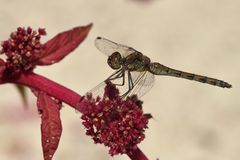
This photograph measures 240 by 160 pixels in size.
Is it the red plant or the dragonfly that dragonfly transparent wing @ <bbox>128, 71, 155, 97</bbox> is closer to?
the dragonfly

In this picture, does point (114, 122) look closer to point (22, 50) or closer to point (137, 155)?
point (137, 155)

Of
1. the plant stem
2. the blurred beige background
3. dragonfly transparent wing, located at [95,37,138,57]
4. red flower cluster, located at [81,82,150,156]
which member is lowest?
the plant stem

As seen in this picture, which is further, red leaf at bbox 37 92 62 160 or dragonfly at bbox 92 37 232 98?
dragonfly at bbox 92 37 232 98

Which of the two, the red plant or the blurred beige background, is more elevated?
the blurred beige background

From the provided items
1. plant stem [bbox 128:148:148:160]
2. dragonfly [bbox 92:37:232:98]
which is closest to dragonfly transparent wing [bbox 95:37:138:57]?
dragonfly [bbox 92:37:232:98]

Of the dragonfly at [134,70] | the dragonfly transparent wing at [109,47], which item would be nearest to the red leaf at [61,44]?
the dragonfly at [134,70]

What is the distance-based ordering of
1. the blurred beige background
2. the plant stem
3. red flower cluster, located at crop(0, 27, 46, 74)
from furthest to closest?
the blurred beige background < red flower cluster, located at crop(0, 27, 46, 74) < the plant stem
